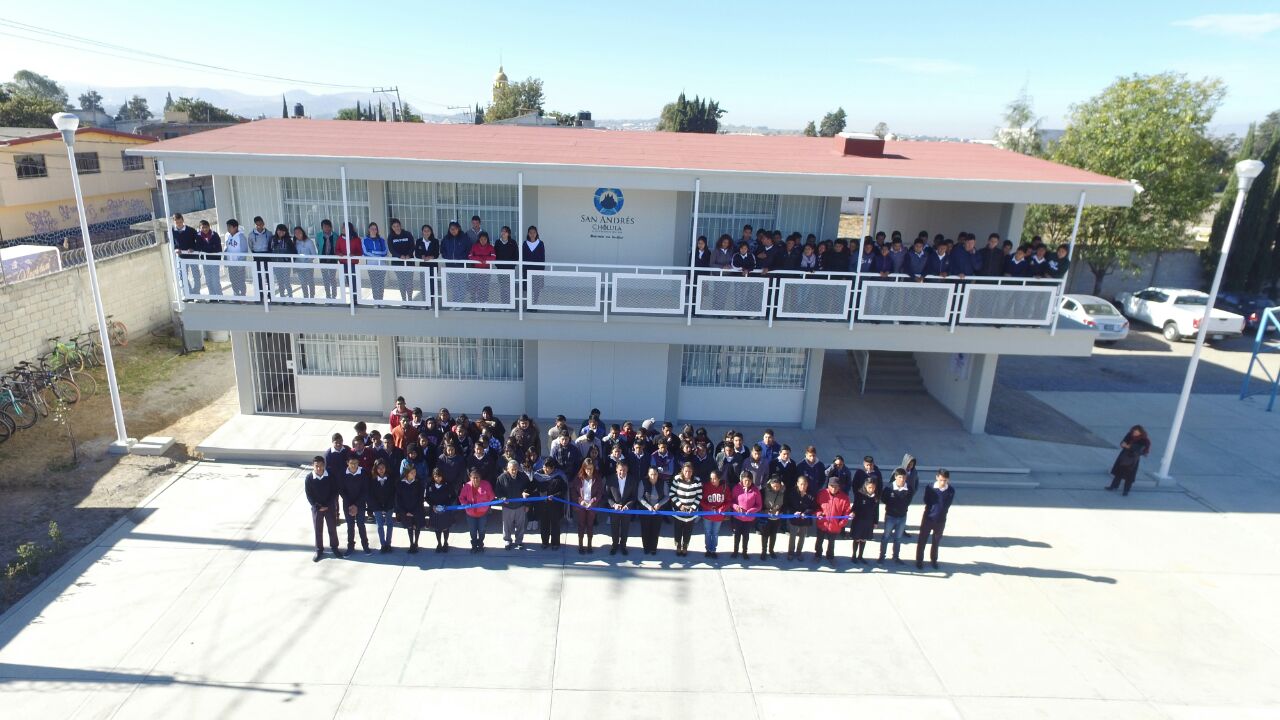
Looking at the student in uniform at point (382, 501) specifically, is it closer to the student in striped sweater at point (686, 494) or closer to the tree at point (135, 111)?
the student in striped sweater at point (686, 494)

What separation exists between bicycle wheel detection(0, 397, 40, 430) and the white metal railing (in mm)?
4275

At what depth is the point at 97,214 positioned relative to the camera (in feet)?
102

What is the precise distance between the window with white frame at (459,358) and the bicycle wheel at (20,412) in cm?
678

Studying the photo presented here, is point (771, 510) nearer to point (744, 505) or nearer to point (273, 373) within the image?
point (744, 505)

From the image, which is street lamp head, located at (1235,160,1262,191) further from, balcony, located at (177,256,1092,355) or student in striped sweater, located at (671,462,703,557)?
student in striped sweater, located at (671,462,703,557)

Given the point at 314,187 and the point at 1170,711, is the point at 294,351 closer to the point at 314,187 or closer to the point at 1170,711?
the point at 314,187

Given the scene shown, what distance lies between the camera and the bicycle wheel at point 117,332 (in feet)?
59.0

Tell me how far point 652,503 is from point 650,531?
48cm

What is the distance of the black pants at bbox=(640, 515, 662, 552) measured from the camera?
33.9 ft

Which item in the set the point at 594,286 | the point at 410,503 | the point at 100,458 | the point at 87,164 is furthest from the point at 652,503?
the point at 87,164

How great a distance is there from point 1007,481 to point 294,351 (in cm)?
1409

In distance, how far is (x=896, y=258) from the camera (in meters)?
13.0

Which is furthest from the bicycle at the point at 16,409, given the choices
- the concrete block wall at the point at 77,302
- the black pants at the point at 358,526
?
the black pants at the point at 358,526

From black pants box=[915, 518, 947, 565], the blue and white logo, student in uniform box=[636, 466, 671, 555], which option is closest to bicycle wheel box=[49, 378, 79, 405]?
the blue and white logo
